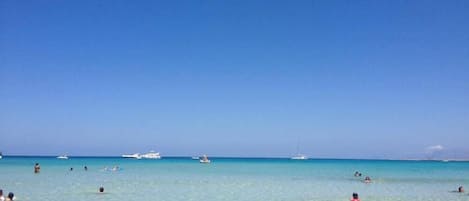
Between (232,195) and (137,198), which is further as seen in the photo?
(232,195)

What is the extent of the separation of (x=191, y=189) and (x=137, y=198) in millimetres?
6329

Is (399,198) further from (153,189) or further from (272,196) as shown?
(153,189)

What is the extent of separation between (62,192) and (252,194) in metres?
11.1

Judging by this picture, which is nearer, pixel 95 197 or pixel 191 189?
pixel 95 197

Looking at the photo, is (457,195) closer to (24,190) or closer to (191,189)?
(191,189)

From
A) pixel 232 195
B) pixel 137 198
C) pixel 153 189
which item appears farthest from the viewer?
pixel 153 189

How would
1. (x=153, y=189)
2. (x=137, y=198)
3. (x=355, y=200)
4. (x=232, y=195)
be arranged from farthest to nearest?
(x=153, y=189), (x=232, y=195), (x=137, y=198), (x=355, y=200)

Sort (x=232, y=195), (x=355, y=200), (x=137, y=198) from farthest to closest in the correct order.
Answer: (x=232, y=195) < (x=137, y=198) < (x=355, y=200)

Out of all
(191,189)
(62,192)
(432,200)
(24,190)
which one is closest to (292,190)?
(191,189)

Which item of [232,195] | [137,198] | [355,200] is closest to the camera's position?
[355,200]

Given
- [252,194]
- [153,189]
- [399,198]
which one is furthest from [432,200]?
[153,189]

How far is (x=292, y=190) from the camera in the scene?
34.5 metres

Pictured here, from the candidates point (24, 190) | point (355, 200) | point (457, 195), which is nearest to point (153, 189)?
point (24, 190)

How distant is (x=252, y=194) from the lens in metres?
31.0
